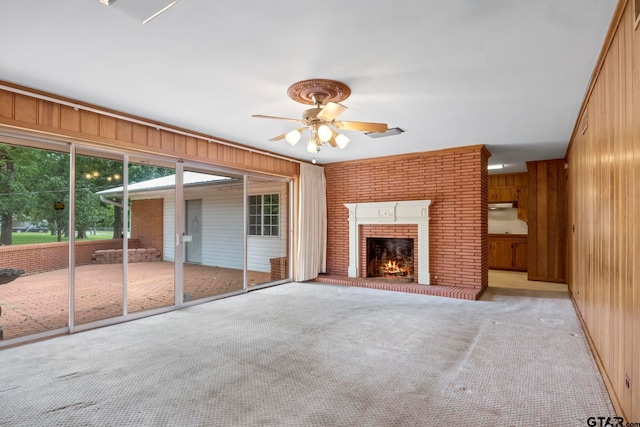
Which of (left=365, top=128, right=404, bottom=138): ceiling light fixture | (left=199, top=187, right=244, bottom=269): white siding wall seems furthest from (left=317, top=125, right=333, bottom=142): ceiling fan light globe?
(left=199, top=187, right=244, bottom=269): white siding wall

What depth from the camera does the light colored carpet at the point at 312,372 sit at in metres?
2.01

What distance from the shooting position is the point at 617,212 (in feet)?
6.95

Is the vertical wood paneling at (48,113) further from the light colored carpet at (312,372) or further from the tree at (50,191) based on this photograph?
the light colored carpet at (312,372)

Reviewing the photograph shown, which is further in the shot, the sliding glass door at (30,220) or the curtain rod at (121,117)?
the sliding glass door at (30,220)

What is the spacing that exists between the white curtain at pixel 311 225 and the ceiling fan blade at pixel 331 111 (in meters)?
3.61

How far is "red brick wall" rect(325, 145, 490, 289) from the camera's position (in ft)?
18.0

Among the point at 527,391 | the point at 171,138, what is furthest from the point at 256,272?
the point at 527,391

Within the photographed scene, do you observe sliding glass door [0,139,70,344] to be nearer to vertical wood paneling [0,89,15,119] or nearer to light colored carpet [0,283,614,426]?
vertical wood paneling [0,89,15,119]

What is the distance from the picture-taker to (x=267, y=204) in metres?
7.29

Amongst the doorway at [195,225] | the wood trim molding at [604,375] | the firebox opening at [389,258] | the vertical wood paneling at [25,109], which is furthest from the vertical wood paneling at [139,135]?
the wood trim molding at [604,375]

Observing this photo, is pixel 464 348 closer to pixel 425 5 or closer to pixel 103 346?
pixel 425 5

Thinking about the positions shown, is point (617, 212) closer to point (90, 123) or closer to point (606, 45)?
point (606, 45)

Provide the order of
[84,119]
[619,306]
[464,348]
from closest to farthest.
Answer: [619,306] → [464,348] → [84,119]

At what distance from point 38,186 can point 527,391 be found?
5221 millimetres
